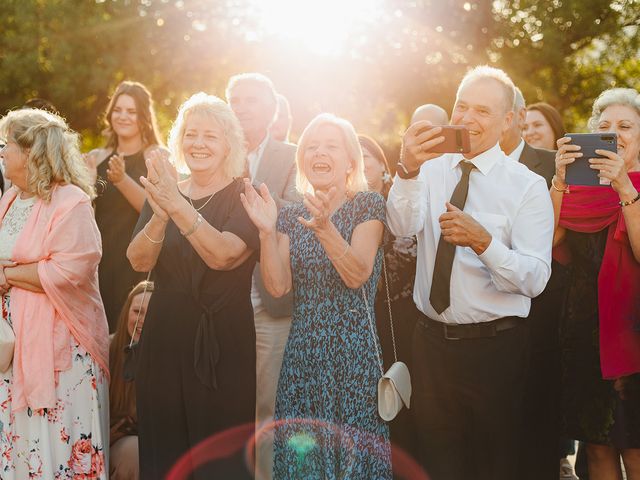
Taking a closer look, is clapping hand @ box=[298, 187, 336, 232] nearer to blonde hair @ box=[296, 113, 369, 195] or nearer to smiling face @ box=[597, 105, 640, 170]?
blonde hair @ box=[296, 113, 369, 195]

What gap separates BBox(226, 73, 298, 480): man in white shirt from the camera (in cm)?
503

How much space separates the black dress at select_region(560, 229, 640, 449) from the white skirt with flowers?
2.66 meters

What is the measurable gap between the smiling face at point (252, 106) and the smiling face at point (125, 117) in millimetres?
1102

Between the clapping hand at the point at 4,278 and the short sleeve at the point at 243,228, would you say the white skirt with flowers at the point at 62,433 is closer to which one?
the clapping hand at the point at 4,278

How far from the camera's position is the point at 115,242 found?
6.09 meters

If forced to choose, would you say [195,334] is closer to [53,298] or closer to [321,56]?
[53,298]

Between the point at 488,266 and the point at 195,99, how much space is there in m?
1.82

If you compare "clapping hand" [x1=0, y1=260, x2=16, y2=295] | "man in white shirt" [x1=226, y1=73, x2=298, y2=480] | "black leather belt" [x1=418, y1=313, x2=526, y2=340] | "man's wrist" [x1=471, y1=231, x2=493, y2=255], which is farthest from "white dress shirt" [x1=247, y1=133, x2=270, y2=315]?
"man's wrist" [x1=471, y1=231, x2=493, y2=255]

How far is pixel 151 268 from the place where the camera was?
166 inches

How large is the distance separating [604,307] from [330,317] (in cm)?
157

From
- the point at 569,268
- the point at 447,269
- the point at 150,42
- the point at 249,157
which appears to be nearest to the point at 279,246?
the point at 447,269

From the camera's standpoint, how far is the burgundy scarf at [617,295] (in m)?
4.36

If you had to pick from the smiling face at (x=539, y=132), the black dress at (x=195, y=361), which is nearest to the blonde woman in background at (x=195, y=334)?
the black dress at (x=195, y=361)

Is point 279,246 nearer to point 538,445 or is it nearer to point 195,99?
point 195,99
